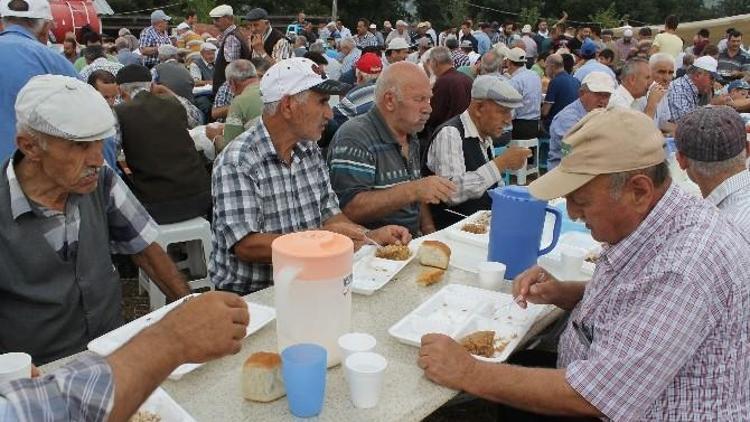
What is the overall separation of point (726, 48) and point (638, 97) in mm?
6688

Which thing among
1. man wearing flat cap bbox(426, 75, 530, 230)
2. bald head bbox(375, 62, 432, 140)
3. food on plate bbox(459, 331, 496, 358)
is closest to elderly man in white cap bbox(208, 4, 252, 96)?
man wearing flat cap bbox(426, 75, 530, 230)

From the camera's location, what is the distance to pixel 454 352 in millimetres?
1776

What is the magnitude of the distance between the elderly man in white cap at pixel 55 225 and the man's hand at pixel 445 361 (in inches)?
49.2

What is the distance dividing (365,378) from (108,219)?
4.55 ft

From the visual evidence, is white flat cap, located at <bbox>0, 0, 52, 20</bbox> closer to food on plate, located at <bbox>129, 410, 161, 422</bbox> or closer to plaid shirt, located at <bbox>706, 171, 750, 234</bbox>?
food on plate, located at <bbox>129, 410, 161, 422</bbox>

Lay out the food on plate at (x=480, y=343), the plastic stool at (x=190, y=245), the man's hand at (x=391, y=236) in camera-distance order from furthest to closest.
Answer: the plastic stool at (x=190, y=245) → the man's hand at (x=391, y=236) → the food on plate at (x=480, y=343)

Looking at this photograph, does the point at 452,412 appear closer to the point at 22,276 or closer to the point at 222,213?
the point at 222,213

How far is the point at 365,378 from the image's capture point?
5.18ft

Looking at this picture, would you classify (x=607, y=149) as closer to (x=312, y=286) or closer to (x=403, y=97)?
(x=312, y=286)

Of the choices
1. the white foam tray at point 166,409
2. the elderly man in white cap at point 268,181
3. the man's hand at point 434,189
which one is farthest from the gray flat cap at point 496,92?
the white foam tray at point 166,409

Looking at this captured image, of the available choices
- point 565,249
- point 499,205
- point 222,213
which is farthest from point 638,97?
point 222,213

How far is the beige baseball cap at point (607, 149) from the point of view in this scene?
1.69 meters

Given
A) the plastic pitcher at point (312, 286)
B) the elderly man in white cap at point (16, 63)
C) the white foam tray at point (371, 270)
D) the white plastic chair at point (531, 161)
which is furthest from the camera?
the white plastic chair at point (531, 161)

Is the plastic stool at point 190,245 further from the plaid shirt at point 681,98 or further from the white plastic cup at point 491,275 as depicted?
the plaid shirt at point 681,98
